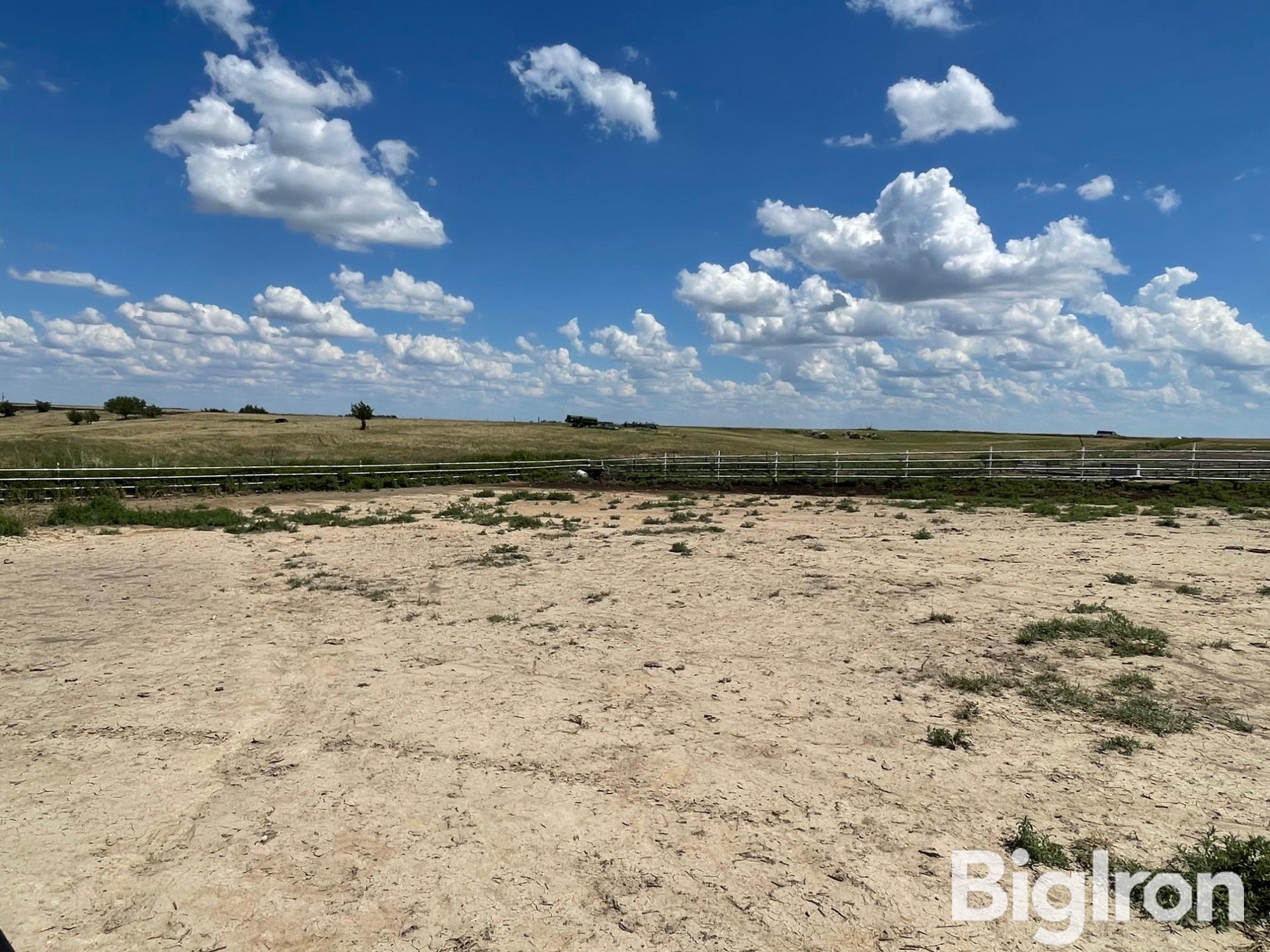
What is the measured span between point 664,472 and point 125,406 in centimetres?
5651

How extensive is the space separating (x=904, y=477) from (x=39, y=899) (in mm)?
28782

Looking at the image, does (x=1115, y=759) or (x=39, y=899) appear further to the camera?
(x=1115, y=759)

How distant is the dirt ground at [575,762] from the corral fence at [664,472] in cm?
1620

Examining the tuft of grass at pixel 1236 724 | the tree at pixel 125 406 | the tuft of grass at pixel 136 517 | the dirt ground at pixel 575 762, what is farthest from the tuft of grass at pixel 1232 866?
the tree at pixel 125 406

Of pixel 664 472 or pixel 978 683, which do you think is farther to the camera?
pixel 664 472

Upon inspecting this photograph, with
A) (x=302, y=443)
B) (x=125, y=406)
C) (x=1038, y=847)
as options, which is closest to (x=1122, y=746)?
(x=1038, y=847)

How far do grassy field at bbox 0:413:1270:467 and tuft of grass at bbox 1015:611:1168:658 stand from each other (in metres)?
29.7

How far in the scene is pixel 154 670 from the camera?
22.8ft

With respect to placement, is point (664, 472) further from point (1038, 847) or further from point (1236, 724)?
point (1038, 847)

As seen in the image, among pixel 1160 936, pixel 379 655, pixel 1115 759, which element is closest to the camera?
pixel 1160 936

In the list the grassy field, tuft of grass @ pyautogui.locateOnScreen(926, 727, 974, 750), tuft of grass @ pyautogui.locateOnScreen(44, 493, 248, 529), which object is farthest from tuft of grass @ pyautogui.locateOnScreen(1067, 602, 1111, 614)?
the grassy field

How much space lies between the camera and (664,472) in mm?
33906

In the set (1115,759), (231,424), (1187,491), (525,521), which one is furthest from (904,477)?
(231,424)

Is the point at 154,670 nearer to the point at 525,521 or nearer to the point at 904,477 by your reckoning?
the point at 525,521
